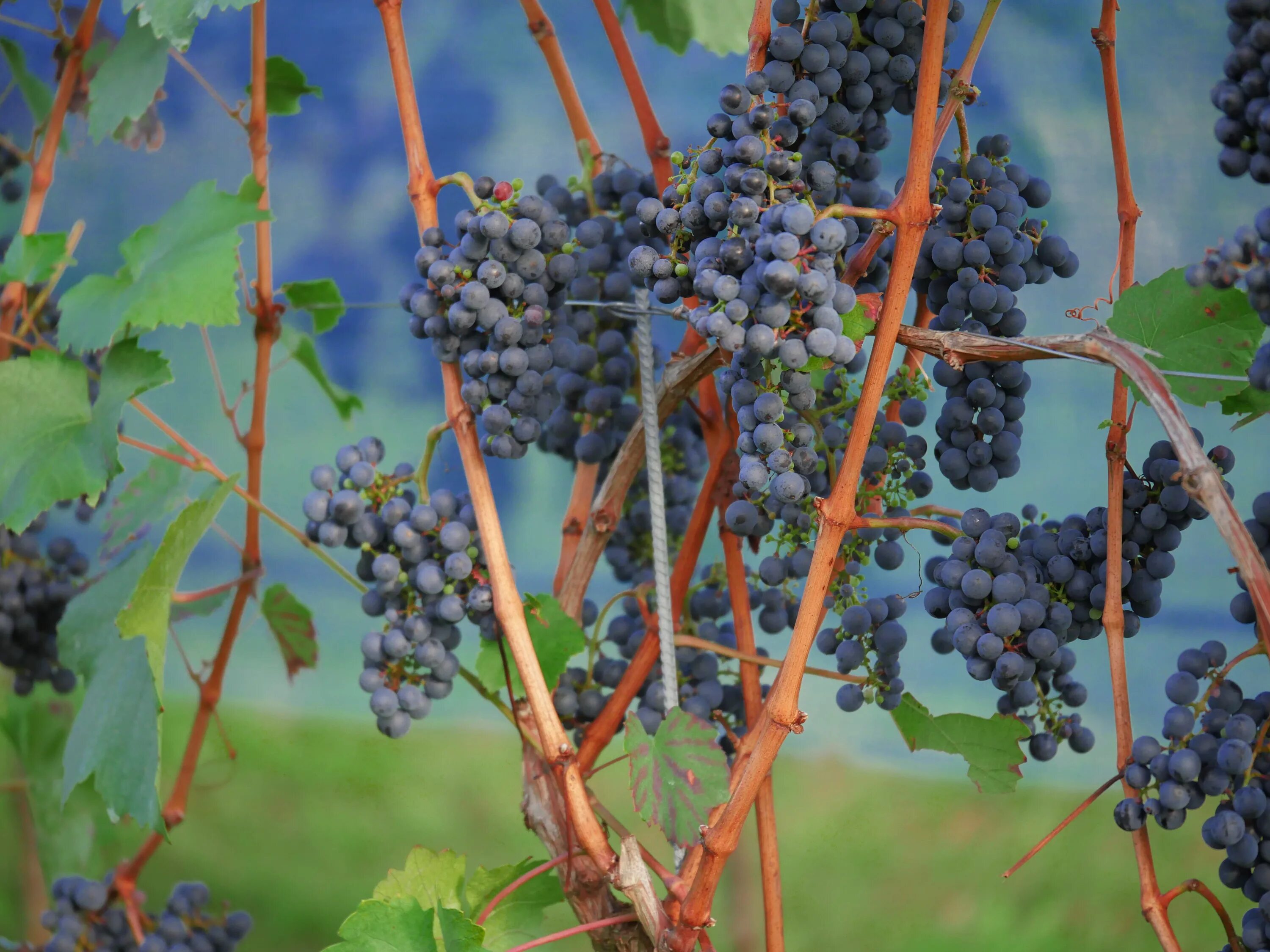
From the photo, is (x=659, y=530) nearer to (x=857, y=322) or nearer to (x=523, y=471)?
(x=857, y=322)

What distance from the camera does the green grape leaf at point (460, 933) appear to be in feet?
2.00

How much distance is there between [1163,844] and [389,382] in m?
1.00

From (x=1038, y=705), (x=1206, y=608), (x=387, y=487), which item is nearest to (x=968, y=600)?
(x=1038, y=705)

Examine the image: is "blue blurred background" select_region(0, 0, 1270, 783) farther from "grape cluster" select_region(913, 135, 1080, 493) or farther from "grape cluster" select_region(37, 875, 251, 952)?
"grape cluster" select_region(913, 135, 1080, 493)

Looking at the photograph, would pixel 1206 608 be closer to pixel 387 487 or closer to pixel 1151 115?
pixel 1151 115

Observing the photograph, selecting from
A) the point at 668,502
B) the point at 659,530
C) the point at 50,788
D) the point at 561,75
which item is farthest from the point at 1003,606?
the point at 50,788

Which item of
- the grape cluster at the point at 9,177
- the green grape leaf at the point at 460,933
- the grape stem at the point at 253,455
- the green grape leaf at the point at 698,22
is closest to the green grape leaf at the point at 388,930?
the green grape leaf at the point at 460,933

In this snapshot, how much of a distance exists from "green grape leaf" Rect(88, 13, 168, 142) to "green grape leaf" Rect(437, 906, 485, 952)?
0.68 meters

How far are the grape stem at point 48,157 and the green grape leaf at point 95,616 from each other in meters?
0.24

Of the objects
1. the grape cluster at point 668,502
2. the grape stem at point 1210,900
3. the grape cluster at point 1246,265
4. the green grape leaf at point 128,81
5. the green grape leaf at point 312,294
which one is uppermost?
the green grape leaf at point 128,81

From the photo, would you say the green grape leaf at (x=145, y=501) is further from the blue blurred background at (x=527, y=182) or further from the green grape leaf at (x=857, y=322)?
the green grape leaf at (x=857, y=322)

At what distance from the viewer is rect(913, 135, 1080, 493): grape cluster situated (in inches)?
23.0

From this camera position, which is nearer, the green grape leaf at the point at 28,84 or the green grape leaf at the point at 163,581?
the green grape leaf at the point at 163,581

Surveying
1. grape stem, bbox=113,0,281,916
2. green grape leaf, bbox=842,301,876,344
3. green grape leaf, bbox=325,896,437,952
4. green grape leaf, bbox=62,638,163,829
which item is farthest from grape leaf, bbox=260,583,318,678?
green grape leaf, bbox=842,301,876,344
